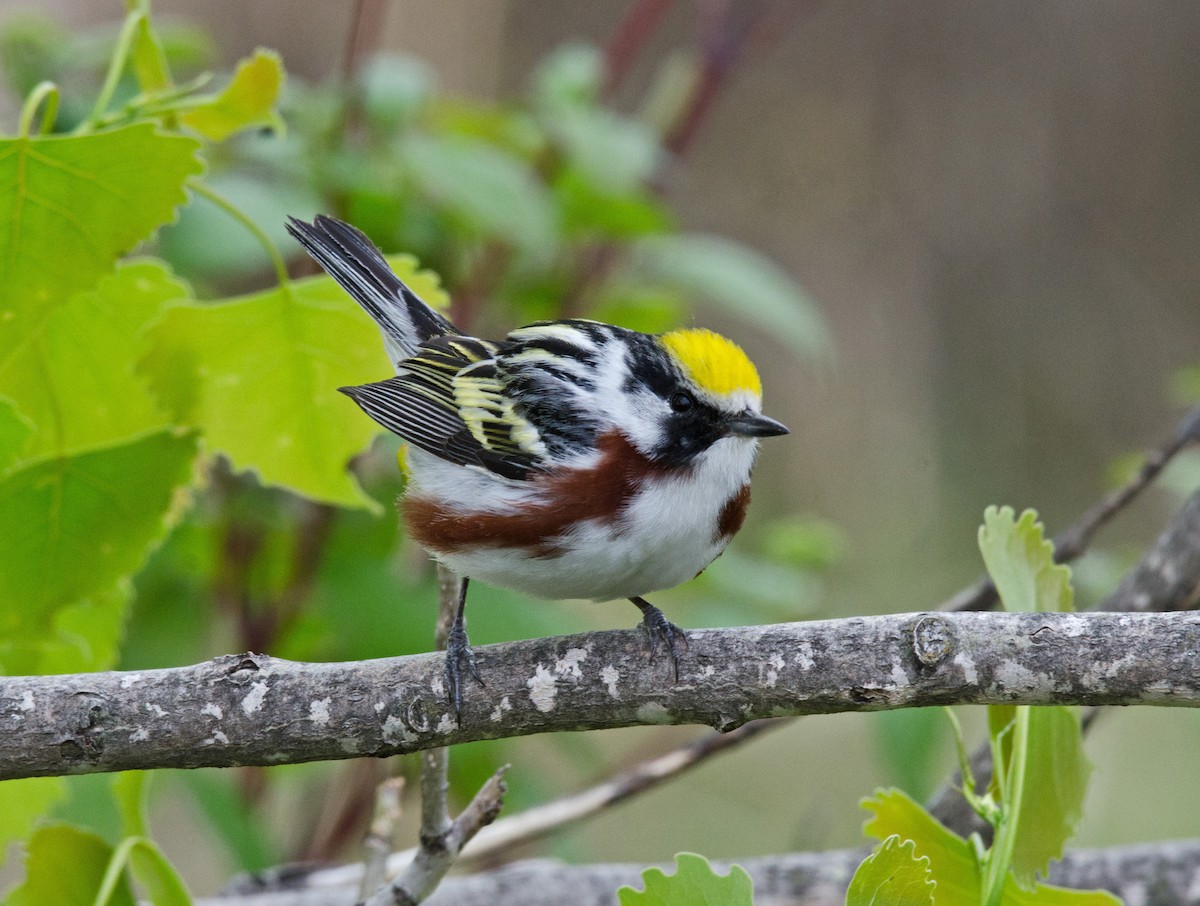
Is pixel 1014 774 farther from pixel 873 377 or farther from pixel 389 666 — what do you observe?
pixel 873 377

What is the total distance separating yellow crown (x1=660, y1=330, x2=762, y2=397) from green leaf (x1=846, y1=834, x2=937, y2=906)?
104 cm

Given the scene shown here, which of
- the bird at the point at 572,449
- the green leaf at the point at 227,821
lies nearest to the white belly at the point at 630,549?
the bird at the point at 572,449

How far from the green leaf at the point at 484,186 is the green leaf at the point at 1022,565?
3.69 feet

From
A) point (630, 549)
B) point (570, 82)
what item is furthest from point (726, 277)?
point (630, 549)

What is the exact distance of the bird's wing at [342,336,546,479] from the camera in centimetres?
224

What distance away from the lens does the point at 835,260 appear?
7.90 metres

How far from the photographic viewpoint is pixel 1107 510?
2285 millimetres

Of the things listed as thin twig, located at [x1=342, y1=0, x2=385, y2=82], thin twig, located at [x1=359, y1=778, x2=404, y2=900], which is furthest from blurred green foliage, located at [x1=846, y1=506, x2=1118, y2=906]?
thin twig, located at [x1=342, y1=0, x2=385, y2=82]

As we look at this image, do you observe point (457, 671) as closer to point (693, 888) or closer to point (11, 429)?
point (693, 888)

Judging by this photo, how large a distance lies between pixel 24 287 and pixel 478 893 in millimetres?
1275

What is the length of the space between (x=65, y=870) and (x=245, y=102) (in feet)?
3.64

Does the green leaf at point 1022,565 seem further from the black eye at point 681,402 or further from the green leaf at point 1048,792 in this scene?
the black eye at point 681,402

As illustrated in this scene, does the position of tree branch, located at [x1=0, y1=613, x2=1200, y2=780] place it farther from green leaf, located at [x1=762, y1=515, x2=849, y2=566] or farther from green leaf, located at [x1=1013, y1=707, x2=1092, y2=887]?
green leaf, located at [x1=762, y1=515, x2=849, y2=566]

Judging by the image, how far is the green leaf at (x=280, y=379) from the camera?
2.04 metres
